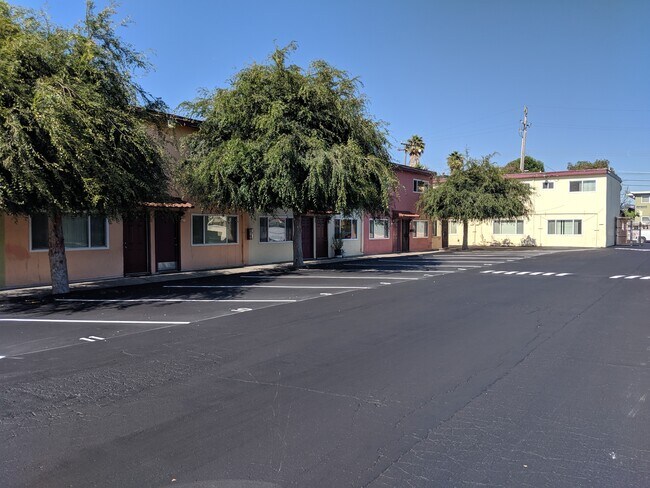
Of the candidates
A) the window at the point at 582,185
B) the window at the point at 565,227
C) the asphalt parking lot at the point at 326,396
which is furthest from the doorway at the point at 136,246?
the window at the point at 582,185

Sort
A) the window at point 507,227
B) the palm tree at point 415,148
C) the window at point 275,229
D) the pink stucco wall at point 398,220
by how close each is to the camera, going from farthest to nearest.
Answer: the palm tree at point 415,148, the window at point 507,227, the pink stucco wall at point 398,220, the window at point 275,229

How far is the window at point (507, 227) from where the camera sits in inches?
1663

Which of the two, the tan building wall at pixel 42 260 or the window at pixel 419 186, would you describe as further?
the window at pixel 419 186

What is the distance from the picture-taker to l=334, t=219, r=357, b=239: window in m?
27.2

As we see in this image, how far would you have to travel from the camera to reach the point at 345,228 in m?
27.8

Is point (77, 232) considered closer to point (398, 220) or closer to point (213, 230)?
point (213, 230)

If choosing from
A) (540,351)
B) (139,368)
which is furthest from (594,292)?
(139,368)

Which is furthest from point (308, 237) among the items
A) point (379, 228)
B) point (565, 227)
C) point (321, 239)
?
point (565, 227)

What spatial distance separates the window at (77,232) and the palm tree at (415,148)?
4079cm

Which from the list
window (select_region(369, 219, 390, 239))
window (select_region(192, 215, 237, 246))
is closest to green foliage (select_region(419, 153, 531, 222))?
window (select_region(369, 219, 390, 239))

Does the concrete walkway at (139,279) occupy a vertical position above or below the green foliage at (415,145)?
below

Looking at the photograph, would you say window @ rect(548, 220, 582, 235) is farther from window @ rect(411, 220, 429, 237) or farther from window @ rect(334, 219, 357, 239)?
window @ rect(334, 219, 357, 239)

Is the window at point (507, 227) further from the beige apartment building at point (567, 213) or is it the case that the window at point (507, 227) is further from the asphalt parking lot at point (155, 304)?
the asphalt parking lot at point (155, 304)

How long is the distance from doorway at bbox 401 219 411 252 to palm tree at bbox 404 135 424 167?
2060cm
